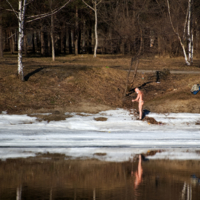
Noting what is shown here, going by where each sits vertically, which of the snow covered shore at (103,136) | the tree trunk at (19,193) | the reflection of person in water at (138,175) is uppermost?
the tree trunk at (19,193)

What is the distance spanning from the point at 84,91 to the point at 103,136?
820cm

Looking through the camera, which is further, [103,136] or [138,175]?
[103,136]

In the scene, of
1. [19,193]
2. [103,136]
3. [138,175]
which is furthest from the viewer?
[103,136]

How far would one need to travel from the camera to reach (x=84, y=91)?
23.0 metres

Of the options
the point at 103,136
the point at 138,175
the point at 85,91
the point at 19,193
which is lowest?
the point at 103,136

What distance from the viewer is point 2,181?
8.68 meters

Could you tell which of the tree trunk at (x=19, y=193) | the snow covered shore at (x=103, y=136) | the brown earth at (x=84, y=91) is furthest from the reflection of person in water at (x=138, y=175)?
the brown earth at (x=84, y=91)

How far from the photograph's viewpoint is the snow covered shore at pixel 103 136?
1217 cm

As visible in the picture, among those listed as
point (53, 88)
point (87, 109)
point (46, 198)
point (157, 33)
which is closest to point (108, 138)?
point (87, 109)

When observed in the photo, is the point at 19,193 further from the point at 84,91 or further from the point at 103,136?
the point at 84,91

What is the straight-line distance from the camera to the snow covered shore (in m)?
12.2

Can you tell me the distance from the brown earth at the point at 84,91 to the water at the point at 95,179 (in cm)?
850

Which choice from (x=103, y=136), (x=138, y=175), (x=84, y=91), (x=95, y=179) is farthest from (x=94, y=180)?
(x=84, y=91)

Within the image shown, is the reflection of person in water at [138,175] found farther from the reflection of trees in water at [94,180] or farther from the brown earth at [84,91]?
the brown earth at [84,91]
